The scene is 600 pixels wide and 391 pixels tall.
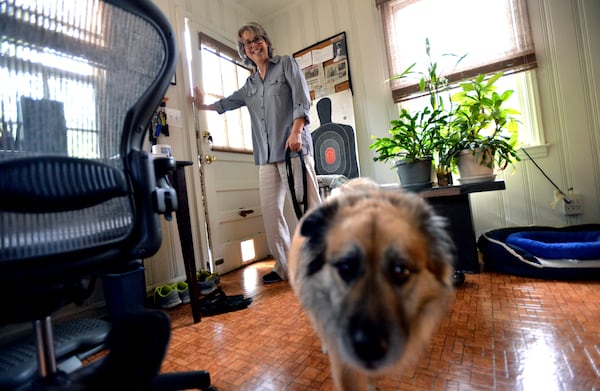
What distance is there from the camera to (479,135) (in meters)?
2.17

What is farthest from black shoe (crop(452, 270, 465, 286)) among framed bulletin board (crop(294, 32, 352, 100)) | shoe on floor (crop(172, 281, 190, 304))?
framed bulletin board (crop(294, 32, 352, 100))

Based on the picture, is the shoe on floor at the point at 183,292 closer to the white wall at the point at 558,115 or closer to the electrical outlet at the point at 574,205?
the white wall at the point at 558,115

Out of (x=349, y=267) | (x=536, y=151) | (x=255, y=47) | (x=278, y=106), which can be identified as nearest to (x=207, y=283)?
(x=278, y=106)

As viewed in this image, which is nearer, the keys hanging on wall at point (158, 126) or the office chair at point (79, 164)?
the office chair at point (79, 164)

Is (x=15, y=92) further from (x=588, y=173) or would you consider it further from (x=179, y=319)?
(x=588, y=173)

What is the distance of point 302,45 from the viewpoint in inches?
139

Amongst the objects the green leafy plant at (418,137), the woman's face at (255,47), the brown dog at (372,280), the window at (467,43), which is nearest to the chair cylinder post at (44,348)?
the brown dog at (372,280)

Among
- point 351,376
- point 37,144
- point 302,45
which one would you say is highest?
point 302,45

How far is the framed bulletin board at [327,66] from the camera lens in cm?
323

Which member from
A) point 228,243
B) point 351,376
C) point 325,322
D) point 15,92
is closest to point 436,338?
point 351,376

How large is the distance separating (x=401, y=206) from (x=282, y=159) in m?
1.40

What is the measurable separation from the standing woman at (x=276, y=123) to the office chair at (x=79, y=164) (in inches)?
53.9

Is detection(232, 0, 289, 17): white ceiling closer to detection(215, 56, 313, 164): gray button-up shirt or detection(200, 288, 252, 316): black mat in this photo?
detection(215, 56, 313, 164): gray button-up shirt

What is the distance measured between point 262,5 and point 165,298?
11.2 feet
